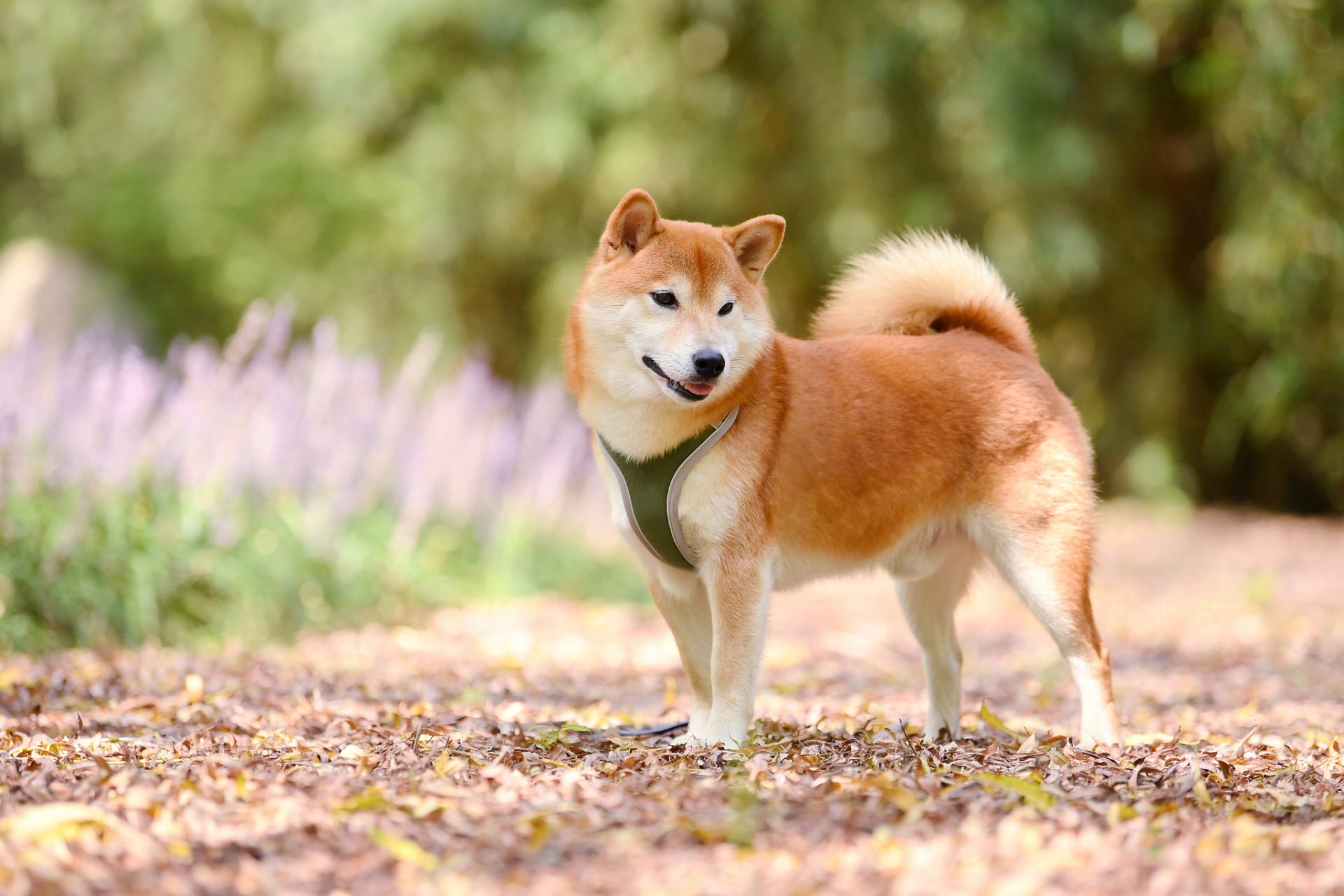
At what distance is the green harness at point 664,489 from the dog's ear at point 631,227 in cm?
55

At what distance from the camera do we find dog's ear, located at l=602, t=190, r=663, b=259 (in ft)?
10.6

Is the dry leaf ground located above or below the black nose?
below

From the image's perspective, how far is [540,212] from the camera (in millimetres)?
10242

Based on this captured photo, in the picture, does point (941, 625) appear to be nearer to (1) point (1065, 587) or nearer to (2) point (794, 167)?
(1) point (1065, 587)

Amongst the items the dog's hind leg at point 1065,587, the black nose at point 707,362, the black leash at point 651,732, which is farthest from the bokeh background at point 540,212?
the dog's hind leg at point 1065,587

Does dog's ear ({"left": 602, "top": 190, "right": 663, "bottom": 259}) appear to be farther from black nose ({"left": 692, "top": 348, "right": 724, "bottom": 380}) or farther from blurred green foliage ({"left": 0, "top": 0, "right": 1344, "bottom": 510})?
blurred green foliage ({"left": 0, "top": 0, "right": 1344, "bottom": 510})

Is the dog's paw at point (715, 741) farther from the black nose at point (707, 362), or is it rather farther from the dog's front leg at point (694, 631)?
the black nose at point (707, 362)

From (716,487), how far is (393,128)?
29.3ft

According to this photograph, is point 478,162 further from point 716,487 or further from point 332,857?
point 332,857

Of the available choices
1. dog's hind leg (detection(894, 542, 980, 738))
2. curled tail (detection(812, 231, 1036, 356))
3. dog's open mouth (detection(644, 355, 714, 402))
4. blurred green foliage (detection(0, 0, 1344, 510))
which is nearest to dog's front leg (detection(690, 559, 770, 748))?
dog's open mouth (detection(644, 355, 714, 402))

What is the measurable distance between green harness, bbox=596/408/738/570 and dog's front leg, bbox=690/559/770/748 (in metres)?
0.15

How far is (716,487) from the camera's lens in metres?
3.20

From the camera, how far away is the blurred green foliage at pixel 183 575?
4.97 metres

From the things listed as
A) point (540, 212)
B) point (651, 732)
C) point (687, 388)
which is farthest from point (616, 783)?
→ point (540, 212)
